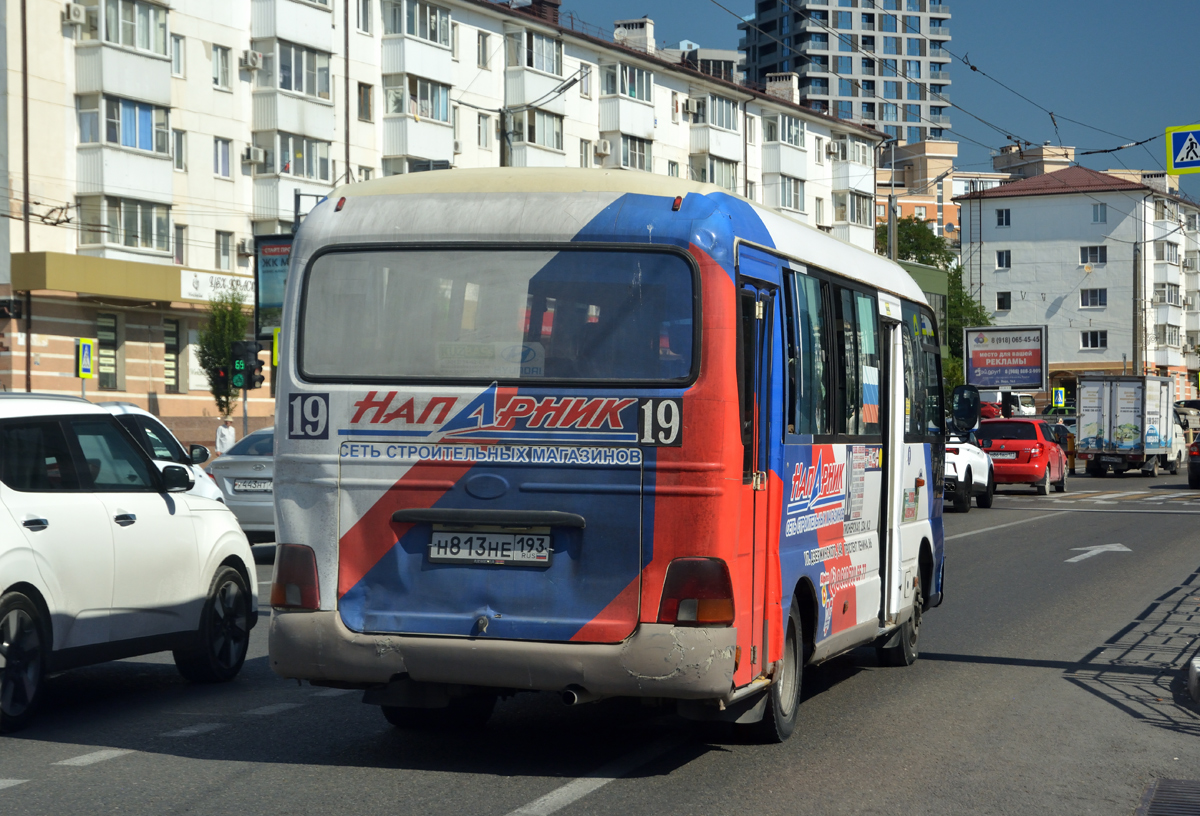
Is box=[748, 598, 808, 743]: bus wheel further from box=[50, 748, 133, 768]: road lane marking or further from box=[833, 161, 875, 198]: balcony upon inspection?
box=[833, 161, 875, 198]: balcony

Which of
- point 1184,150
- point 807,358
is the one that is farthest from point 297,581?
point 1184,150

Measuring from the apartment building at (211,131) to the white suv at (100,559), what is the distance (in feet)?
74.7

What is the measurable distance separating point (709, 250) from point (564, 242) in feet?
2.13

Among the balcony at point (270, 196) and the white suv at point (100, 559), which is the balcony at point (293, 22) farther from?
the white suv at point (100, 559)

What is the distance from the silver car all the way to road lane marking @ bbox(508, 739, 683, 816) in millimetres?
11502

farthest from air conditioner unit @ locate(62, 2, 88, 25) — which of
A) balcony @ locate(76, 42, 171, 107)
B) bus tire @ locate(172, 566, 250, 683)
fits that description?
bus tire @ locate(172, 566, 250, 683)

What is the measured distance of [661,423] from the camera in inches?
259

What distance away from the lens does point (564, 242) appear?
683 cm

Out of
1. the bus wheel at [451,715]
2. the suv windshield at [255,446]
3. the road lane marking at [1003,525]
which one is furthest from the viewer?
the road lane marking at [1003,525]

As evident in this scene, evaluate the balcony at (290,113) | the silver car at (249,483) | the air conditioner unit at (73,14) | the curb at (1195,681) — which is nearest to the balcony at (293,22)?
the balcony at (290,113)

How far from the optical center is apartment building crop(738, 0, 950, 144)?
498 ft

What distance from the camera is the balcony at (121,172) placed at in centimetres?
4162

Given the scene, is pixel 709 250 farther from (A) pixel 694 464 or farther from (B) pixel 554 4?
(B) pixel 554 4

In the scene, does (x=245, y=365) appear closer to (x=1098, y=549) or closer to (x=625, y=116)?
(x=1098, y=549)
